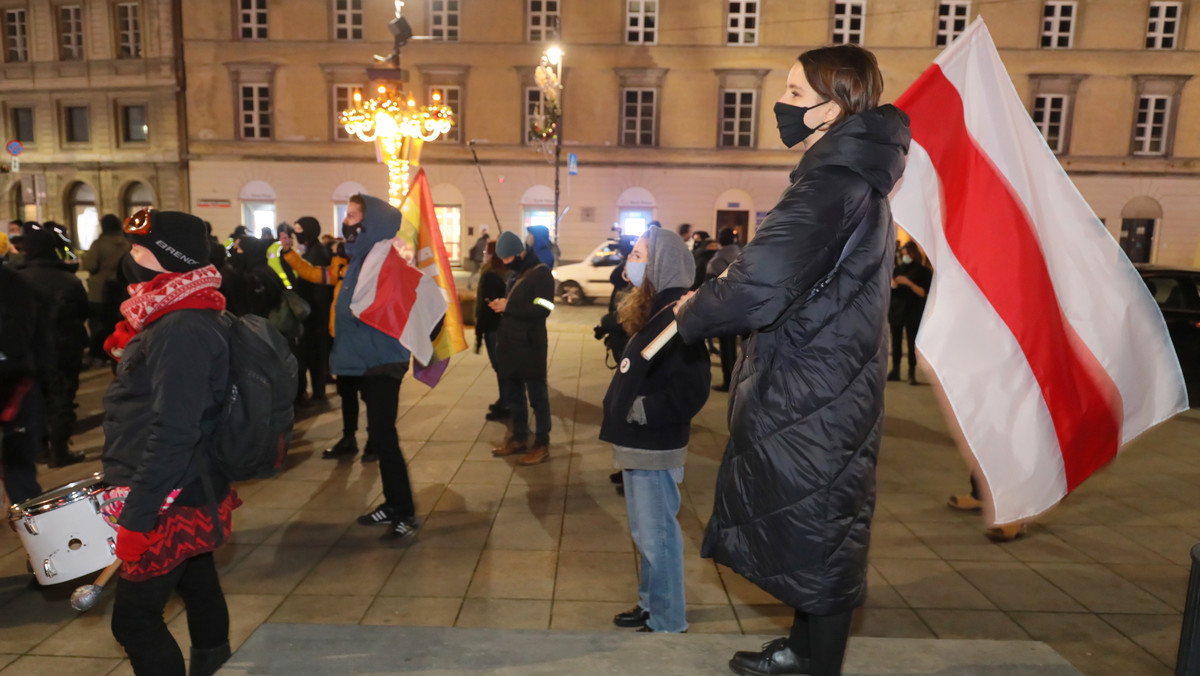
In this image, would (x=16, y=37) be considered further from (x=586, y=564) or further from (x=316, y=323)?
(x=586, y=564)

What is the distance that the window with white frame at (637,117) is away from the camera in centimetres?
3092

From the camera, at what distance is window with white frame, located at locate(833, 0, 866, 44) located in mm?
30109

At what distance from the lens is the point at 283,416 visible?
2930 millimetres

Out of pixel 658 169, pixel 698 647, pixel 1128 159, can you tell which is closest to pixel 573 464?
pixel 698 647

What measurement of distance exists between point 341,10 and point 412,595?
31113 mm

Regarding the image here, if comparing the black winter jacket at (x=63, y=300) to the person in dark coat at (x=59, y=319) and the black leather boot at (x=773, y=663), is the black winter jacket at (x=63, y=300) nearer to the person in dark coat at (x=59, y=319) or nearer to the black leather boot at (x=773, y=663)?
the person in dark coat at (x=59, y=319)

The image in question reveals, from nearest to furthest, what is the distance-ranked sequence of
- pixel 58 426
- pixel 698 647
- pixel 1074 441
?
pixel 1074 441, pixel 698 647, pixel 58 426

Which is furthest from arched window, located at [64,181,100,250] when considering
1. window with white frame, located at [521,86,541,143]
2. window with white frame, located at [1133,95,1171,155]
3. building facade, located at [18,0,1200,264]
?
window with white frame, located at [1133,95,1171,155]

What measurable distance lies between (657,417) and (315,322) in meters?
6.36

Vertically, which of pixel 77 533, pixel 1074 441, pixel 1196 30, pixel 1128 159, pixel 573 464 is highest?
pixel 1196 30

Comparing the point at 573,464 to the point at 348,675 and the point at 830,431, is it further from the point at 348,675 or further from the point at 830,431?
the point at 830,431

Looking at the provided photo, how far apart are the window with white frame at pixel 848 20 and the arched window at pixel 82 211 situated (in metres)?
30.9

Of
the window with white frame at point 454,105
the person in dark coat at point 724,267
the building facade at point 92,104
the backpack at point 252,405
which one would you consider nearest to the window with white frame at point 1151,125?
the window with white frame at point 454,105

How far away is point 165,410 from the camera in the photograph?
2.60m
